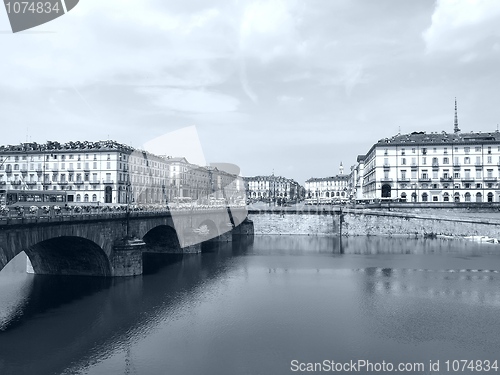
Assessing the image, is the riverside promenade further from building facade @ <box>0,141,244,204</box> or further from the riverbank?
building facade @ <box>0,141,244,204</box>

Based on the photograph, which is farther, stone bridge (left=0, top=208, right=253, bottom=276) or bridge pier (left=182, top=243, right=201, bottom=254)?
bridge pier (left=182, top=243, right=201, bottom=254)

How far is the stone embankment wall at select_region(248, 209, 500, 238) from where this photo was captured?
87688 millimetres

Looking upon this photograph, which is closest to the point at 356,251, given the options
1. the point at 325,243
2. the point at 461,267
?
the point at 325,243

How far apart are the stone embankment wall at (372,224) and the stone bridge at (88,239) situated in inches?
1593

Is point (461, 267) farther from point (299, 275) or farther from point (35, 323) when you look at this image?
point (35, 323)

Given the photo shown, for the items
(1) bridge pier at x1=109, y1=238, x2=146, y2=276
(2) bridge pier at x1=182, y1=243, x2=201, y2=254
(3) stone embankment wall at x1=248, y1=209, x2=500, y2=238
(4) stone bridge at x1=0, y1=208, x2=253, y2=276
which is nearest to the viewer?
(4) stone bridge at x1=0, y1=208, x2=253, y2=276

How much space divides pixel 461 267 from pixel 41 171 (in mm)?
100911

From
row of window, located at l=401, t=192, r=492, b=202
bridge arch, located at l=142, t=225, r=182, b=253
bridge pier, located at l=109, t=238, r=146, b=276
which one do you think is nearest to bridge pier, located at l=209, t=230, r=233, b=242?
bridge arch, located at l=142, t=225, r=182, b=253

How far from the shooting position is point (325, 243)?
85.8 metres

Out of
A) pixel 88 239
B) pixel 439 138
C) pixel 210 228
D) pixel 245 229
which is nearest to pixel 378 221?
pixel 245 229

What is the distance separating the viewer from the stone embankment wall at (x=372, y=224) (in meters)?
87.7

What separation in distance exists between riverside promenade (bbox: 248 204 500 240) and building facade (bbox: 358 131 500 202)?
364 inches

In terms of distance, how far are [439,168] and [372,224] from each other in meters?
28.6

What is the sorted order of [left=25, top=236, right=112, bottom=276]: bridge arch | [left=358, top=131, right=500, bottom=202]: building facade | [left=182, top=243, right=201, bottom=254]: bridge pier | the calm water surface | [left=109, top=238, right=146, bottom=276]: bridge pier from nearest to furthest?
the calm water surface
[left=25, top=236, right=112, bottom=276]: bridge arch
[left=109, top=238, right=146, bottom=276]: bridge pier
[left=182, top=243, right=201, bottom=254]: bridge pier
[left=358, top=131, right=500, bottom=202]: building facade
